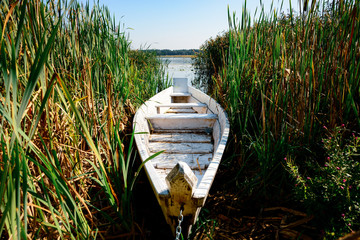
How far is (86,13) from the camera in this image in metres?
2.18

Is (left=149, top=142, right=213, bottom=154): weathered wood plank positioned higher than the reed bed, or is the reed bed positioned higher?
the reed bed

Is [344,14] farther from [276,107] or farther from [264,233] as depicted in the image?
[264,233]

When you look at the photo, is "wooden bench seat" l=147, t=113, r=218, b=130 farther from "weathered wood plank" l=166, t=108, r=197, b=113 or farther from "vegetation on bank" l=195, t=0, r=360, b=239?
"weathered wood plank" l=166, t=108, r=197, b=113

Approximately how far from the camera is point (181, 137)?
2.66 m

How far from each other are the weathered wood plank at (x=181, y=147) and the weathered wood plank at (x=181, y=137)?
71 millimetres

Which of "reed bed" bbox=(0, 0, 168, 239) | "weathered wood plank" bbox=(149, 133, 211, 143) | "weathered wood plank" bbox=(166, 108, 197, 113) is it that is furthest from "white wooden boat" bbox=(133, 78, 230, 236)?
"weathered wood plank" bbox=(166, 108, 197, 113)

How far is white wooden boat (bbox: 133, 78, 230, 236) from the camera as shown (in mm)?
1221

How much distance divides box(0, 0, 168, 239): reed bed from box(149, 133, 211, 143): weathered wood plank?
14.7 inches

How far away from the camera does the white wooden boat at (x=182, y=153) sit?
122cm

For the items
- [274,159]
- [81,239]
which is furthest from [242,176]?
[81,239]

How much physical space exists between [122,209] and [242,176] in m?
1.08

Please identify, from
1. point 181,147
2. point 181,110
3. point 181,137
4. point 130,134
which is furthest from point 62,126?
point 181,110

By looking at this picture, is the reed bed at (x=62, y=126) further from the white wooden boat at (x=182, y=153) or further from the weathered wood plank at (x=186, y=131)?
the weathered wood plank at (x=186, y=131)

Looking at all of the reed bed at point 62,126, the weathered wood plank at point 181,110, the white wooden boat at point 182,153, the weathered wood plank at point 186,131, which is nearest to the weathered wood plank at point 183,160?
the white wooden boat at point 182,153
